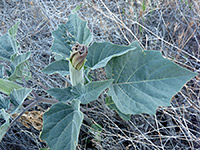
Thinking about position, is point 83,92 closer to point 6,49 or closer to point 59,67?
point 59,67

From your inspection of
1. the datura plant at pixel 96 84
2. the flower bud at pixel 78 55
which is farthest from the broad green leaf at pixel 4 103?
the flower bud at pixel 78 55

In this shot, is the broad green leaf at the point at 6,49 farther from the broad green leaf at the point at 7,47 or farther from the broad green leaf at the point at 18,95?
the broad green leaf at the point at 18,95

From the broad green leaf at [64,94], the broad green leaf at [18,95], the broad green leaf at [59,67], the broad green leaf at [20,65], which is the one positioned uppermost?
the broad green leaf at [20,65]

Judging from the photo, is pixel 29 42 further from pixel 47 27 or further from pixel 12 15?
pixel 12 15

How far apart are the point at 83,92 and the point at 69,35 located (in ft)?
0.91

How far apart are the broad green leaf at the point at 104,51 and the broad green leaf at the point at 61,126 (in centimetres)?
16

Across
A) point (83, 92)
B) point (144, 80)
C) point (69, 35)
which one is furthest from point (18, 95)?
point (144, 80)

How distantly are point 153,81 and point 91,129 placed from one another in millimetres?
444

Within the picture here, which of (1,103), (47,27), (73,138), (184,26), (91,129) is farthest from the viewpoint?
(47,27)

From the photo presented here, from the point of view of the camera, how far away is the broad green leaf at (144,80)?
69cm

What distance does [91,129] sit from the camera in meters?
1.03

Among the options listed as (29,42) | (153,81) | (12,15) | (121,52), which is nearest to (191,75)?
(153,81)

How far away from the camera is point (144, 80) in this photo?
0.75 metres

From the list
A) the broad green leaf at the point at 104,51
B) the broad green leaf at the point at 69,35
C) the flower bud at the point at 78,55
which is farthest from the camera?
the broad green leaf at the point at 69,35
